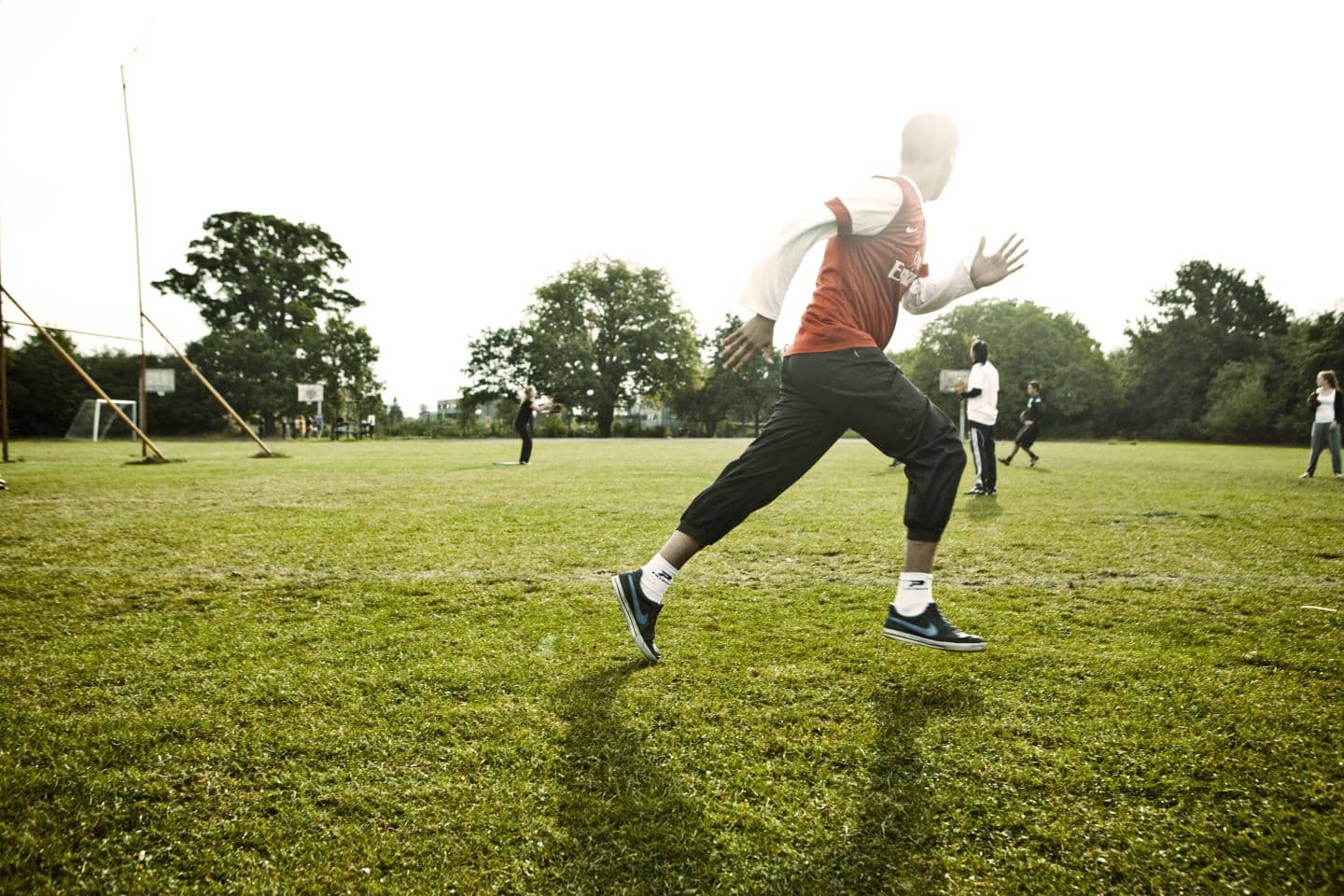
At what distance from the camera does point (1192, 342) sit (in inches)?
2463

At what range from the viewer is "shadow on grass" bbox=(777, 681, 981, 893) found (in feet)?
5.31

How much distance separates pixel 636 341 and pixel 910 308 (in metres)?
58.1

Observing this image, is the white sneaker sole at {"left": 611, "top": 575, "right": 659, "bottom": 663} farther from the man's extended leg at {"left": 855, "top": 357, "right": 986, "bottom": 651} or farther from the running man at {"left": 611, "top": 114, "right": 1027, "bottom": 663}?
the man's extended leg at {"left": 855, "top": 357, "right": 986, "bottom": 651}

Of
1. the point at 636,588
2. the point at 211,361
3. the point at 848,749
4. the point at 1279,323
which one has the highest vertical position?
the point at 1279,323

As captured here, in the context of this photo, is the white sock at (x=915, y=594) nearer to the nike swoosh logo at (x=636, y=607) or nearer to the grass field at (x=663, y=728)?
the grass field at (x=663, y=728)

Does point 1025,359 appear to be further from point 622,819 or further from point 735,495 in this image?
point 622,819

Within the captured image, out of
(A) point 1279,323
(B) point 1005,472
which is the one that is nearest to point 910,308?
(B) point 1005,472

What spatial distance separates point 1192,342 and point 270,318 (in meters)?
75.7

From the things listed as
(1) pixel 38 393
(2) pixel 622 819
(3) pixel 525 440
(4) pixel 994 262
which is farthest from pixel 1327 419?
(1) pixel 38 393

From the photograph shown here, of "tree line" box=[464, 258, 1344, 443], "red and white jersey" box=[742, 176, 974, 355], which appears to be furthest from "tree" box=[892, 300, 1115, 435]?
"red and white jersey" box=[742, 176, 974, 355]

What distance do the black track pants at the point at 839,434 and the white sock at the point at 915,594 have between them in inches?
6.7

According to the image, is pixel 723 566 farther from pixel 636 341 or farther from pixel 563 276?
pixel 563 276

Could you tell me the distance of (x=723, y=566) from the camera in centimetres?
495

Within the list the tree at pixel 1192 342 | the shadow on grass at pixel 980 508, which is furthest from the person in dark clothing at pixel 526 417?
the tree at pixel 1192 342
